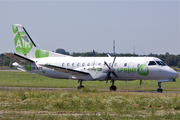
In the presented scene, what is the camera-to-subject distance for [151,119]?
46.7ft

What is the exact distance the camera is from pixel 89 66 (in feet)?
100

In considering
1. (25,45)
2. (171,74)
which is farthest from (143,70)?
(25,45)

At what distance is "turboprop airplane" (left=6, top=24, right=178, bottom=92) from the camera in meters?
28.7

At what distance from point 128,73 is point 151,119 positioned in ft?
49.7

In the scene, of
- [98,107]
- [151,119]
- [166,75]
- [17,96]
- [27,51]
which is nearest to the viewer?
[151,119]

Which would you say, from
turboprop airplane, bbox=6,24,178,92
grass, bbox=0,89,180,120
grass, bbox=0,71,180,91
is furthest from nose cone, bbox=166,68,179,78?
grass, bbox=0,89,180,120

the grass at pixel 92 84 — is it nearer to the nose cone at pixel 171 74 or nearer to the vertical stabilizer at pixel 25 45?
the vertical stabilizer at pixel 25 45

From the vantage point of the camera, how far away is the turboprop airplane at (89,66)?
28655mm

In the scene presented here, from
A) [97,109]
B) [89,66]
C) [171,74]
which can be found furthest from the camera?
[89,66]

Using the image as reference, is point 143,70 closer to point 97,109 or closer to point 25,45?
point 97,109

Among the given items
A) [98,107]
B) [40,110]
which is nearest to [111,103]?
[98,107]

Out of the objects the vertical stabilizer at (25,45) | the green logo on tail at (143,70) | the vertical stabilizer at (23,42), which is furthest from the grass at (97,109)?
the vertical stabilizer at (23,42)

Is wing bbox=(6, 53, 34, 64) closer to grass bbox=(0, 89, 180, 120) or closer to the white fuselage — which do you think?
the white fuselage

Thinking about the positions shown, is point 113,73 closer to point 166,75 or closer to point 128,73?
point 128,73
